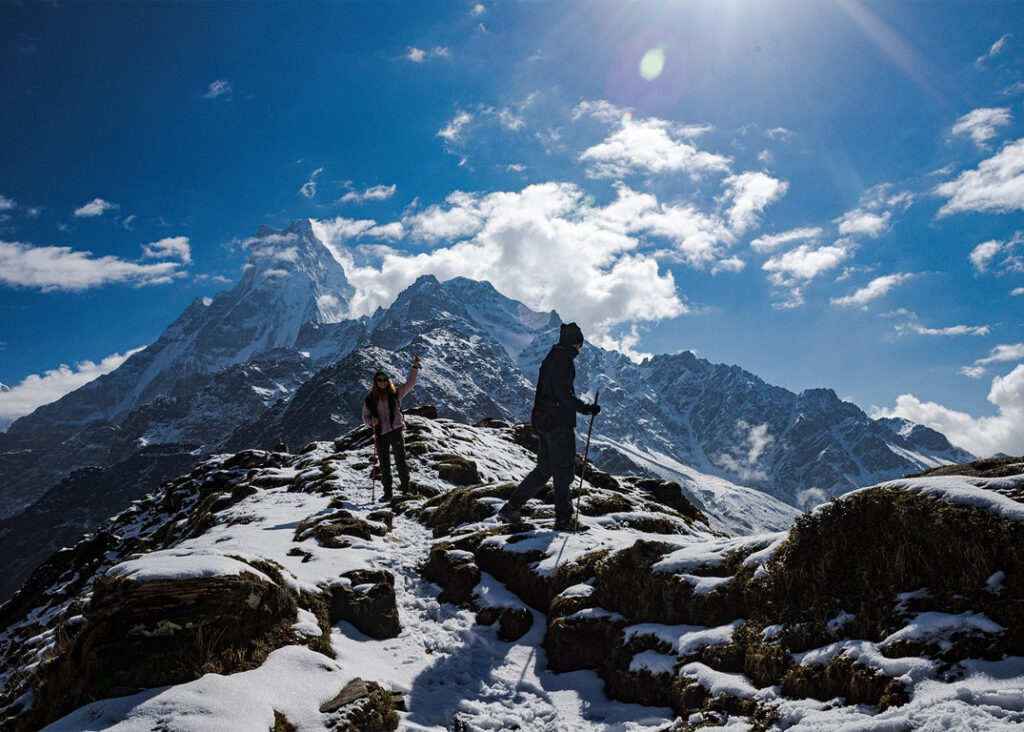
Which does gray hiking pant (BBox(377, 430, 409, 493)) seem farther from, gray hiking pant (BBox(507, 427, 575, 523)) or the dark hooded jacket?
the dark hooded jacket

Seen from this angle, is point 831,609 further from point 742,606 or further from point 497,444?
point 497,444

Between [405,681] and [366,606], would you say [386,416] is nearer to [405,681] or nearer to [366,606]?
[366,606]

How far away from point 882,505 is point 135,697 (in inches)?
333

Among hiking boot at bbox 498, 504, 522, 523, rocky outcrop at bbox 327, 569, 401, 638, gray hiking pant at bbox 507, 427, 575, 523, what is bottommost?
rocky outcrop at bbox 327, 569, 401, 638

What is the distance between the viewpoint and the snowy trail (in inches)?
251

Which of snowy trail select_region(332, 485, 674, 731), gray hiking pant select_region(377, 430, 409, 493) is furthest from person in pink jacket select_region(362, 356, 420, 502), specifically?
snowy trail select_region(332, 485, 674, 731)

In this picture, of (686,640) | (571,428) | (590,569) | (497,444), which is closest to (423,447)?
(497,444)

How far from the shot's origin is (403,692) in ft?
22.4

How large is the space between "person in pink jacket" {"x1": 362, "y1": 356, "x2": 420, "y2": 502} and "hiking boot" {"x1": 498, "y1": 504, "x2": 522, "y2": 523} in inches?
263

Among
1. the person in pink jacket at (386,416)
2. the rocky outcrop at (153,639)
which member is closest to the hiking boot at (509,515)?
the person in pink jacket at (386,416)

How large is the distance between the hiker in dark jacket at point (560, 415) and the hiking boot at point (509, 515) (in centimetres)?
143

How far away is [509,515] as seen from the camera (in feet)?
44.0

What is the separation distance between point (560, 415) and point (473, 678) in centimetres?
566

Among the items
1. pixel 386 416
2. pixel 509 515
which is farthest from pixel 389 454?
pixel 509 515
